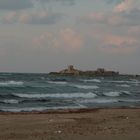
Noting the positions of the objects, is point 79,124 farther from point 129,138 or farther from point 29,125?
point 129,138

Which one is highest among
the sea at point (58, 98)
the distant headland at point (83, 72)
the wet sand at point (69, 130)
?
the distant headland at point (83, 72)

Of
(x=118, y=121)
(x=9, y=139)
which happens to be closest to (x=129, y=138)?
(x=9, y=139)

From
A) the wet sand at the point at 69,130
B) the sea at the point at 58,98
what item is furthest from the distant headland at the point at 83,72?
the wet sand at the point at 69,130

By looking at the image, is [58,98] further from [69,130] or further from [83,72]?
[83,72]

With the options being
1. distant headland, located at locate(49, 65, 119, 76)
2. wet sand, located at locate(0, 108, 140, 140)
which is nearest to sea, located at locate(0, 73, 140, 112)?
wet sand, located at locate(0, 108, 140, 140)

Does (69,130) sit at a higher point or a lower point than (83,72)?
lower

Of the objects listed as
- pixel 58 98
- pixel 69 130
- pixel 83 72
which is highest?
pixel 83 72

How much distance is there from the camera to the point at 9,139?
11055 mm

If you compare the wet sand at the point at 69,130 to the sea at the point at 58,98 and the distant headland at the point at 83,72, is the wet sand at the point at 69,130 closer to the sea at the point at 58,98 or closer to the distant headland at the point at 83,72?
the sea at the point at 58,98

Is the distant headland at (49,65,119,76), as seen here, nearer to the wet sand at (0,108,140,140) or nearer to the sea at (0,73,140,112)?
the sea at (0,73,140,112)

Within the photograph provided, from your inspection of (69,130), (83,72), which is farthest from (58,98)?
(83,72)

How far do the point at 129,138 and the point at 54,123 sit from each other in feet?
11.6

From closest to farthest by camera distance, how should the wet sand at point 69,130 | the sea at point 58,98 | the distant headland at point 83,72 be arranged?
the wet sand at point 69,130 → the sea at point 58,98 → the distant headland at point 83,72

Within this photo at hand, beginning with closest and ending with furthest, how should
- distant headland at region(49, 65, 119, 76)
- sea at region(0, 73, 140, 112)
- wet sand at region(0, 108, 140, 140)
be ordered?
wet sand at region(0, 108, 140, 140)
sea at region(0, 73, 140, 112)
distant headland at region(49, 65, 119, 76)
